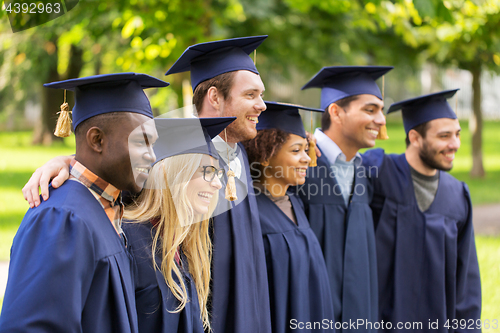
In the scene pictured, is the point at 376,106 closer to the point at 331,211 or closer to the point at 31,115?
the point at 331,211

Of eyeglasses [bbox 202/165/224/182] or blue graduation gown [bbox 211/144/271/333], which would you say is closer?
eyeglasses [bbox 202/165/224/182]

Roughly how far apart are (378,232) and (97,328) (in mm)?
2341

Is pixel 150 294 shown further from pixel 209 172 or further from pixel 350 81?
pixel 350 81

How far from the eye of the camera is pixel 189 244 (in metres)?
2.19

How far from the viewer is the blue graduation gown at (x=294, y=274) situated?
264 cm

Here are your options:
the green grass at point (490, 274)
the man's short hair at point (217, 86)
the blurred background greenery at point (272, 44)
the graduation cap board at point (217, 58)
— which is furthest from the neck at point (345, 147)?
the green grass at point (490, 274)

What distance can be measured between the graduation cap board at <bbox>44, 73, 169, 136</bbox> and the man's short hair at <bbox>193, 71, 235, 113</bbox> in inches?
26.3

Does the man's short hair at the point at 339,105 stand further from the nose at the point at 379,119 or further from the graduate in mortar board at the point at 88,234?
the graduate in mortar board at the point at 88,234

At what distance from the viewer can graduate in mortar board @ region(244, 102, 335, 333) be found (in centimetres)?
265

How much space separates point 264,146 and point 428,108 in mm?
1510

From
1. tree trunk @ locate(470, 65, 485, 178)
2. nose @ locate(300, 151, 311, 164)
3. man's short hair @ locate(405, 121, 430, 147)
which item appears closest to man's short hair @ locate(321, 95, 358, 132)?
man's short hair @ locate(405, 121, 430, 147)

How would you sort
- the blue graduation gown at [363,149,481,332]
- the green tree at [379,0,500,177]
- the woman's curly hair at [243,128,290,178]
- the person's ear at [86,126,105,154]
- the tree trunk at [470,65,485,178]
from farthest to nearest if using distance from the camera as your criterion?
the tree trunk at [470,65,485,178] < the green tree at [379,0,500,177] < the blue graduation gown at [363,149,481,332] < the woman's curly hair at [243,128,290,178] < the person's ear at [86,126,105,154]

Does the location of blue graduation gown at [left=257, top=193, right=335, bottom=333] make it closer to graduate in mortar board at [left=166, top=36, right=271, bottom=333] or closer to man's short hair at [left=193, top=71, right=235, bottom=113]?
graduate in mortar board at [left=166, top=36, right=271, bottom=333]

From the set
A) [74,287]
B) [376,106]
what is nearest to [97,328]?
[74,287]
